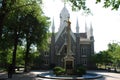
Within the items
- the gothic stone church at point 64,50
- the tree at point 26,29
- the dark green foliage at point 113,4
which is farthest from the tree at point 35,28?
the dark green foliage at point 113,4

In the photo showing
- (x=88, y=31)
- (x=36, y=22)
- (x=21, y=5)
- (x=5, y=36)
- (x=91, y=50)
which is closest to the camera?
(x=21, y=5)

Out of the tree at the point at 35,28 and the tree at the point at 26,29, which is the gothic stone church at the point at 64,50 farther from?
the tree at the point at 26,29

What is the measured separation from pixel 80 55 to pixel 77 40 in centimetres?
400

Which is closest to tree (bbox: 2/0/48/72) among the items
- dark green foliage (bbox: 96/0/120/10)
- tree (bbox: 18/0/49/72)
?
tree (bbox: 18/0/49/72)

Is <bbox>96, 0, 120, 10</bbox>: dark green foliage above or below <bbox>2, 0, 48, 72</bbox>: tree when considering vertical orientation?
below

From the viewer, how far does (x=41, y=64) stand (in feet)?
199

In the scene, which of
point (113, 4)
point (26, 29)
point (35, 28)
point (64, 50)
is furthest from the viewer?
point (64, 50)

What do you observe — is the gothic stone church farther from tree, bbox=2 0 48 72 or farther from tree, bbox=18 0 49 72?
tree, bbox=2 0 48 72

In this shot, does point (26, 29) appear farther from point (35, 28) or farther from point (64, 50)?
point (64, 50)

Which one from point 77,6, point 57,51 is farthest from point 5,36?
point 57,51

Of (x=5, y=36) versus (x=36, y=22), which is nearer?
(x=5, y=36)

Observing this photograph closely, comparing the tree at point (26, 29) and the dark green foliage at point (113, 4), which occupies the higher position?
the tree at point (26, 29)

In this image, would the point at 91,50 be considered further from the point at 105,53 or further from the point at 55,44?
the point at 55,44

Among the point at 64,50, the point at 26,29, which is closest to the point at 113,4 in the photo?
the point at 26,29
